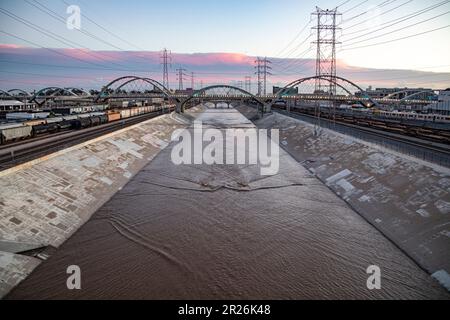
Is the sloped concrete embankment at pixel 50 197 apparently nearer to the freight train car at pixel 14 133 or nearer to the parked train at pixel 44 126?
the freight train car at pixel 14 133

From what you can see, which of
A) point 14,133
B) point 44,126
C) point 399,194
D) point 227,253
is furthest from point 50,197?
point 44,126

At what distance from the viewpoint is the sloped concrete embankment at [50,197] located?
17.5 metres

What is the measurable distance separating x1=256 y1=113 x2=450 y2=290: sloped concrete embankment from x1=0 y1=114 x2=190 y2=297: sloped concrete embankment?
22.3m

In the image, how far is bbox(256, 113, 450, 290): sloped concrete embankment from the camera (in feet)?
57.9

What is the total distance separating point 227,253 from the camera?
19375mm

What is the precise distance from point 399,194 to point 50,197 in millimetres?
27074

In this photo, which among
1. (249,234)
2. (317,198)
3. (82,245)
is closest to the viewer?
(82,245)

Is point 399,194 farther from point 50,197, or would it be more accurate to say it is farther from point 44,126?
point 44,126

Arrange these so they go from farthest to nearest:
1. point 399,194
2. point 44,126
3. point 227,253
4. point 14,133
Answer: point 44,126, point 14,133, point 399,194, point 227,253

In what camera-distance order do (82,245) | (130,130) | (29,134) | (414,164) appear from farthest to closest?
(130,130) < (29,134) < (414,164) < (82,245)
